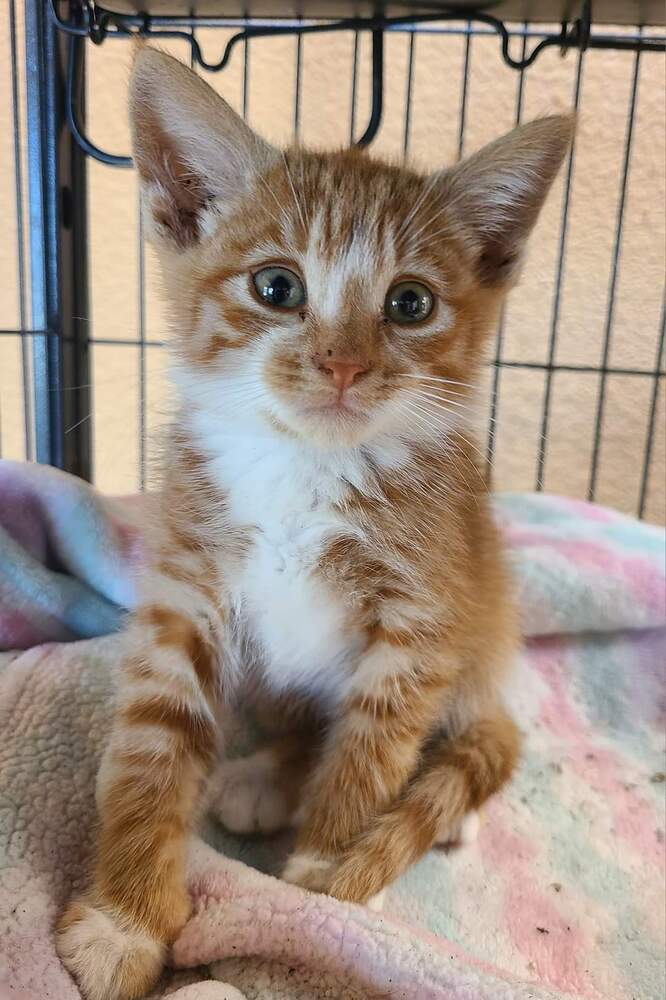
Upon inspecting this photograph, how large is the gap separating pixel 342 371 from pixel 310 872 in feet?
1.61

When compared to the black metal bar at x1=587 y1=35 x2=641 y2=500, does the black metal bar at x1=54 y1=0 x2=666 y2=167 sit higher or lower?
higher

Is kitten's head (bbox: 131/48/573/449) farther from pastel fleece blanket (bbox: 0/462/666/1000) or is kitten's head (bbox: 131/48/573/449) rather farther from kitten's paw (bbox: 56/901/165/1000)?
kitten's paw (bbox: 56/901/165/1000)

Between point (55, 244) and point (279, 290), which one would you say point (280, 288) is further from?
point (55, 244)

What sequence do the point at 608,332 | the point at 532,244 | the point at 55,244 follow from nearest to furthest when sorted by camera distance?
the point at 55,244, the point at 532,244, the point at 608,332

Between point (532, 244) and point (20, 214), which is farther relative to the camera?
point (532, 244)

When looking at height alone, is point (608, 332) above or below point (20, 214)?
below

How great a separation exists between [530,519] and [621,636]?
0.37 meters

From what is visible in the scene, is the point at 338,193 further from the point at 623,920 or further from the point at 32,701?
the point at 623,920

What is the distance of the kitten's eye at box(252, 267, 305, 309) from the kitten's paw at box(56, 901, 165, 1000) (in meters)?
0.61

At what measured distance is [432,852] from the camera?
0.86 m

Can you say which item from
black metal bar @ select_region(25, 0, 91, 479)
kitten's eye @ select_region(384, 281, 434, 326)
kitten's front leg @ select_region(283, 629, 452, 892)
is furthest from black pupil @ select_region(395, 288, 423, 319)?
black metal bar @ select_region(25, 0, 91, 479)

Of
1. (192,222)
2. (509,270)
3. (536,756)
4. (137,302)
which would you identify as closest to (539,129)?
(509,270)

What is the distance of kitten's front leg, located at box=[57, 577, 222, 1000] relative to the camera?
64cm

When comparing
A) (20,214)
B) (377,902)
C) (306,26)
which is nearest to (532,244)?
(306,26)
